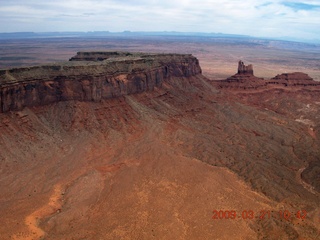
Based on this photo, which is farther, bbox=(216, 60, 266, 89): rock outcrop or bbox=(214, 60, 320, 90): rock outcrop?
bbox=(214, 60, 320, 90): rock outcrop

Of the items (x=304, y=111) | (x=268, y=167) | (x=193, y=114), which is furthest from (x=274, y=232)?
(x=304, y=111)

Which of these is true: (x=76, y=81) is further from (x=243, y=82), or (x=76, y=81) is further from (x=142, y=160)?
(x=243, y=82)
